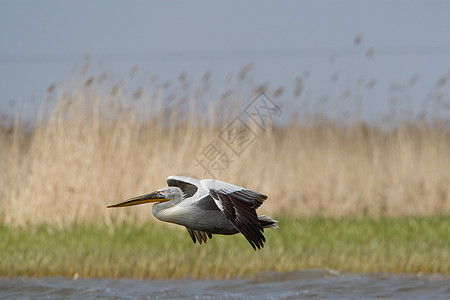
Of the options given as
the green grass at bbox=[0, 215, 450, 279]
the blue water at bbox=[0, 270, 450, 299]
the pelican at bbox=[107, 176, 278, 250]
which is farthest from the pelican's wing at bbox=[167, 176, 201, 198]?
the green grass at bbox=[0, 215, 450, 279]

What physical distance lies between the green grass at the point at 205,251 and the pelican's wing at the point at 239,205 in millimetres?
5092

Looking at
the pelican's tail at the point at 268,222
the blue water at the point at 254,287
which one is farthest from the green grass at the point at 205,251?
the pelican's tail at the point at 268,222

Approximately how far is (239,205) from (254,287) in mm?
4812

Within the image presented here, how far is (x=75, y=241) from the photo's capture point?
806 cm

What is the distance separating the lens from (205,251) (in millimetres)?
7645

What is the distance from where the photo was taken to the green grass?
7.17 m

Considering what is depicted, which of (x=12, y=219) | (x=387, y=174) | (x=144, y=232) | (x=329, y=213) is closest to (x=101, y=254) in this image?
(x=144, y=232)

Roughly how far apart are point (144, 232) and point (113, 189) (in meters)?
0.78

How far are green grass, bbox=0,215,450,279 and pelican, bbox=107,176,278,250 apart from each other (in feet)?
16.6

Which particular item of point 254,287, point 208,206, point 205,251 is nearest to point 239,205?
point 208,206

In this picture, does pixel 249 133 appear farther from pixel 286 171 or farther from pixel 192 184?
pixel 192 184

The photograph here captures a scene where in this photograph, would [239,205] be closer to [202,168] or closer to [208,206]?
[208,206]

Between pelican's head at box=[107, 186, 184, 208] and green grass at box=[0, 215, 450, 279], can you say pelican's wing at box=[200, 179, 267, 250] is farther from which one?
green grass at box=[0, 215, 450, 279]

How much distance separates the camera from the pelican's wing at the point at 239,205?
1.97 metres
